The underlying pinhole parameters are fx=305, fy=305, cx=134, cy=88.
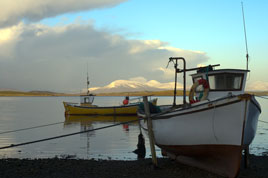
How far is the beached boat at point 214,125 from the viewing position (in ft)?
32.4

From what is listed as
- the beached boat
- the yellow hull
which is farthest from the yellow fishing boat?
the beached boat

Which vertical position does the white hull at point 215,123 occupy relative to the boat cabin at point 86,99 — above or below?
above

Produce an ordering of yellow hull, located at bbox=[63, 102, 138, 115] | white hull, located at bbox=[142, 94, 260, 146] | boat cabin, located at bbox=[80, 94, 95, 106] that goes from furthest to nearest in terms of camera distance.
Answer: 1. boat cabin, located at bbox=[80, 94, 95, 106]
2. yellow hull, located at bbox=[63, 102, 138, 115]
3. white hull, located at bbox=[142, 94, 260, 146]

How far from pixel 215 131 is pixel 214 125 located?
8.4 inches

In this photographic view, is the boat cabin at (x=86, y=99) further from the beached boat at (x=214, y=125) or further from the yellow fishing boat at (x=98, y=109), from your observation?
the beached boat at (x=214, y=125)

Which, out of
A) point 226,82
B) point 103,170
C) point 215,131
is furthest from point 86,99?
point 215,131

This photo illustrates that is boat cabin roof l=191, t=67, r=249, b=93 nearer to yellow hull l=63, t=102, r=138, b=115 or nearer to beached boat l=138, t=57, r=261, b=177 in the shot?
beached boat l=138, t=57, r=261, b=177

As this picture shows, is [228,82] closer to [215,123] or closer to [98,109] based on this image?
[215,123]

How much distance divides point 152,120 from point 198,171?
279 centimetres

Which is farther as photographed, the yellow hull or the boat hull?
the yellow hull

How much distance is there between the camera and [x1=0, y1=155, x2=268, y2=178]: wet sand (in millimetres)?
11258

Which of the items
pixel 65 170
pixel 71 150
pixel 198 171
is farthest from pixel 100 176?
pixel 71 150

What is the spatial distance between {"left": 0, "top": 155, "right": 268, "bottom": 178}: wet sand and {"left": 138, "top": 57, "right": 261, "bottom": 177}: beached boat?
0.73 m

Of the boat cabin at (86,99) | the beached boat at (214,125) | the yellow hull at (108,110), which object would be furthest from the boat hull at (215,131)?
the boat cabin at (86,99)
